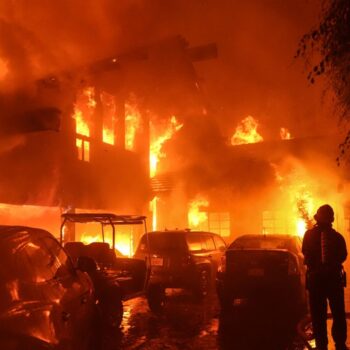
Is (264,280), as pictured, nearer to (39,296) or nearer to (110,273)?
(110,273)

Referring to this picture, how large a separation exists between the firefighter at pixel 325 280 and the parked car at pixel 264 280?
Result: 3.24 metres

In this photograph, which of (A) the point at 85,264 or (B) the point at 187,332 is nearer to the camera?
(A) the point at 85,264

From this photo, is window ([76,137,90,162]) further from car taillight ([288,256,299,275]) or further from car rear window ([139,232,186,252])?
car taillight ([288,256,299,275])

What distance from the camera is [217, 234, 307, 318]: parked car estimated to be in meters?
9.79

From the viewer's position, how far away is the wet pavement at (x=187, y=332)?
744 centimetres

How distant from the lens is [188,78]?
108ft

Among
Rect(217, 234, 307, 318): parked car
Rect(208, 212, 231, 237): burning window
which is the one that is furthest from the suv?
Rect(208, 212, 231, 237): burning window

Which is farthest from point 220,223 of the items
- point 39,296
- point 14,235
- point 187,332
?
point 39,296

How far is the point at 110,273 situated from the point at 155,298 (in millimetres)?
2388

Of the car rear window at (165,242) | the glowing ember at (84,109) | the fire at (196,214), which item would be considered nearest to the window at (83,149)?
the glowing ember at (84,109)

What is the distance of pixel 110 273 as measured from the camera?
8547 millimetres

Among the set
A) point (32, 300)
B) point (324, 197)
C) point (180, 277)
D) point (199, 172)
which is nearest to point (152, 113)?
point (199, 172)

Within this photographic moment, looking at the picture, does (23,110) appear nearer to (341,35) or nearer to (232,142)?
(341,35)

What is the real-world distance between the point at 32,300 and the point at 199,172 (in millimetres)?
20379
